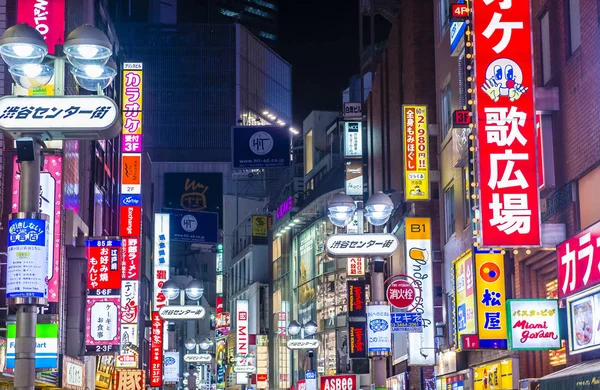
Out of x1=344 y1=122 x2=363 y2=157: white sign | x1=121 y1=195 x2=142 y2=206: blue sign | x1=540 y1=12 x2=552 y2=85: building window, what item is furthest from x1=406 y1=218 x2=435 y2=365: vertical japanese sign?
x1=121 y1=195 x2=142 y2=206: blue sign

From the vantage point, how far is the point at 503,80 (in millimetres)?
20469

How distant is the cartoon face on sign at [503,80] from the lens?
2034 cm

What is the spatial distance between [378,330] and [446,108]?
13.2 metres

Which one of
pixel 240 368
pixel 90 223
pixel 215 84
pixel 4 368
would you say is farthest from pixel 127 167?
pixel 215 84

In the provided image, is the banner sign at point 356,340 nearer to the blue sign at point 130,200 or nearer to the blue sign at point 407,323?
the blue sign at point 130,200

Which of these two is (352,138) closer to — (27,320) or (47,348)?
(47,348)

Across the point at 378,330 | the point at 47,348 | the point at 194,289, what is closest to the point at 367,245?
the point at 378,330

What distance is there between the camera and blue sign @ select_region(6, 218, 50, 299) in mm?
13625

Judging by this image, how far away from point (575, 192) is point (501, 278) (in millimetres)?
4844

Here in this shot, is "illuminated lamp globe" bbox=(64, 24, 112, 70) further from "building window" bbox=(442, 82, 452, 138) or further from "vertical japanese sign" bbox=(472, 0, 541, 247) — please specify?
"building window" bbox=(442, 82, 452, 138)

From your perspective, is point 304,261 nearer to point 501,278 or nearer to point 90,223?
point 90,223

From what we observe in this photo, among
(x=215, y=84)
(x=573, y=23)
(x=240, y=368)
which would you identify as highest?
(x=215, y=84)

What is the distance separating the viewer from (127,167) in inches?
1940

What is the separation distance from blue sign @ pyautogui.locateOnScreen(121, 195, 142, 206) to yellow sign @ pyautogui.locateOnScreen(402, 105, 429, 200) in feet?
59.3
